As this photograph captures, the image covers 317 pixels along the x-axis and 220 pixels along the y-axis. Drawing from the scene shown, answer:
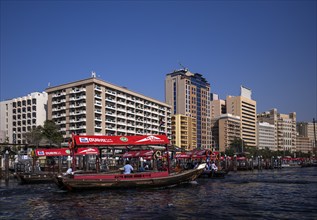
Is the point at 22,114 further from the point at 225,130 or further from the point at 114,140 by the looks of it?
the point at 114,140

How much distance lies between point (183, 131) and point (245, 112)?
51.5m

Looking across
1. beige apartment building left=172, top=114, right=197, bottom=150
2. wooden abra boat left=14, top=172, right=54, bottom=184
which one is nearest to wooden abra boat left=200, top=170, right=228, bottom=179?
wooden abra boat left=14, top=172, right=54, bottom=184

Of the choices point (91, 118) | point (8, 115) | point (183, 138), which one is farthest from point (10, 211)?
point (183, 138)

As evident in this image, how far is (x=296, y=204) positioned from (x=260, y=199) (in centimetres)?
279

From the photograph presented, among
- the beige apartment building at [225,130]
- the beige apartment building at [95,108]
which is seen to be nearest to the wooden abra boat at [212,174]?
the beige apartment building at [95,108]

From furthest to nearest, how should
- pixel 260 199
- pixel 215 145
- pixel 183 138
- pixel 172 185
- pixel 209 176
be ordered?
pixel 215 145 → pixel 183 138 → pixel 209 176 → pixel 172 185 → pixel 260 199

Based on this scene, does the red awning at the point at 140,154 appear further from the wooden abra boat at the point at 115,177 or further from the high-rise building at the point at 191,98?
the high-rise building at the point at 191,98

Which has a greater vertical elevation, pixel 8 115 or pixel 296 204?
pixel 8 115

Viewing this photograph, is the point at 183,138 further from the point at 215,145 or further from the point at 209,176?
the point at 209,176

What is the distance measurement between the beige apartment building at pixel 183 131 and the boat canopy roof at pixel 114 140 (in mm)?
114863

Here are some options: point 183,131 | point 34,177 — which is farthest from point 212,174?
point 183,131

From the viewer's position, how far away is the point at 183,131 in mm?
150375

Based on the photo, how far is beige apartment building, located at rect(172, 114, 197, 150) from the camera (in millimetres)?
148500

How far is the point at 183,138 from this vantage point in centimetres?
15038
